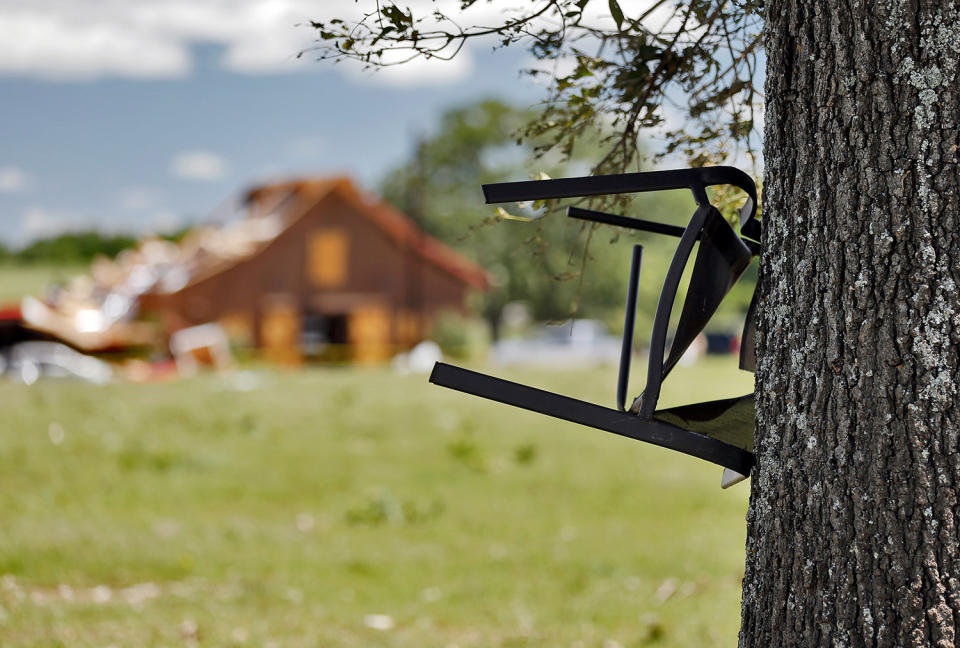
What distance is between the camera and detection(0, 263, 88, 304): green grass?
50000 mm

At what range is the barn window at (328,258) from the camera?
3434 centimetres

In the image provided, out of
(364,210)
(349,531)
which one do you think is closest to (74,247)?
(364,210)

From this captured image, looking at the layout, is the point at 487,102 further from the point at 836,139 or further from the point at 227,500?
the point at 836,139

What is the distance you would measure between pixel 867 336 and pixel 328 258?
3359 cm

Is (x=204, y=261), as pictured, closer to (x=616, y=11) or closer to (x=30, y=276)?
(x=616, y=11)

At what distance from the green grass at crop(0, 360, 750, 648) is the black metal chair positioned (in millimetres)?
2804

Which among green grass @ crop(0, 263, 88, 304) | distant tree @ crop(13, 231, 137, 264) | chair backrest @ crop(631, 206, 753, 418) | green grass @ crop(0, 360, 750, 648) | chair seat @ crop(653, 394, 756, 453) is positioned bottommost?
green grass @ crop(0, 263, 88, 304)

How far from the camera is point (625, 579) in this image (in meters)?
5.98

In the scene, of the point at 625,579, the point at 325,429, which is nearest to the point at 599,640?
the point at 625,579

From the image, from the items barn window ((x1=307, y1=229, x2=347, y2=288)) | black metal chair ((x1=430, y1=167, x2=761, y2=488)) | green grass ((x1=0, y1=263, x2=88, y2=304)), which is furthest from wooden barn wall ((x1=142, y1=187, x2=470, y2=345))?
black metal chair ((x1=430, y1=167, x2=761, y2=488))

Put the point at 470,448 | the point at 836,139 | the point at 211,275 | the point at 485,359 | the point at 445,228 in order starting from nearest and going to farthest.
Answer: the point at 836,139 → the point at 470,448 → the point at 211,275 → the point at 485,359 → the point at 445,228

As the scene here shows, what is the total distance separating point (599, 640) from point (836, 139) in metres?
3.55

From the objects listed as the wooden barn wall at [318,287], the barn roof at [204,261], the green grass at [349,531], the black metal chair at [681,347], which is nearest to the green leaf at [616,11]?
the black metal chair at [681,347]

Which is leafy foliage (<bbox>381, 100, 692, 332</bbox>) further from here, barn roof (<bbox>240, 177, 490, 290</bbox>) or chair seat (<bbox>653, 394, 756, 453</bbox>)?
chair seat (<bbox>653, 394, 756, 453</bbox>)
